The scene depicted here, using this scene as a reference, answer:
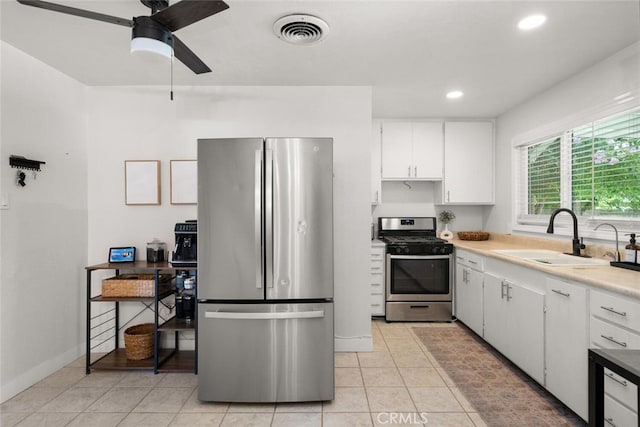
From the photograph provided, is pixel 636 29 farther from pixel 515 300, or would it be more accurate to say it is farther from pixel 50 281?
pixel 50 281

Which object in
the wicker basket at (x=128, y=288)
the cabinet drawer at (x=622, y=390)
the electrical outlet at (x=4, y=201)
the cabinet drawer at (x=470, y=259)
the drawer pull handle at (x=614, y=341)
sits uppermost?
the electrical outlet at (x=4, y=201)

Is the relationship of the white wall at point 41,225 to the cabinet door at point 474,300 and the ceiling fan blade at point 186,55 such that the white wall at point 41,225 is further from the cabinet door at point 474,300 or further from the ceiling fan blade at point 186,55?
the cabinet door at point 474,300

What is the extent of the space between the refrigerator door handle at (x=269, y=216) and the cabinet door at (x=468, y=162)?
2.64 m

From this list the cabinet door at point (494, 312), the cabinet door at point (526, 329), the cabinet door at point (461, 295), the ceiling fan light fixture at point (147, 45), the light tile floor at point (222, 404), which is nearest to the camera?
the ceiling fan light fixture at point (147, 45)

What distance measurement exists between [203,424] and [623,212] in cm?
323

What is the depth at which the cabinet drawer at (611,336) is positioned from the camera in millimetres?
1612

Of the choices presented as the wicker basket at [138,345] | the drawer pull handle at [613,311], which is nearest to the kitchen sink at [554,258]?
the drawer pull handle at [613,311]

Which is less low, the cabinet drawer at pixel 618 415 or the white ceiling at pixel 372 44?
the white ceiling at pixel 372 44

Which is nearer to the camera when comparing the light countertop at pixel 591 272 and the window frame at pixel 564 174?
the light countertop at pixel 591 272

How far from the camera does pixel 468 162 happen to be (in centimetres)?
406

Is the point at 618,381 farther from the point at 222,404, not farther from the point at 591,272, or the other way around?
the point at 222,404

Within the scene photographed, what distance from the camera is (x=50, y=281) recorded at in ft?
8.50

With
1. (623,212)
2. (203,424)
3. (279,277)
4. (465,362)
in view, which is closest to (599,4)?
(623,212)

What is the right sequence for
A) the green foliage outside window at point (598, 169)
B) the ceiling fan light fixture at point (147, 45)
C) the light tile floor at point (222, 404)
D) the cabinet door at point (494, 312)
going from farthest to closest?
the cabinet door at point (494, 312), the green foliage outside window at point (598, 169), the light tile floor at point (222, 404), the ceiling fan light fixture at point (147, 45)
